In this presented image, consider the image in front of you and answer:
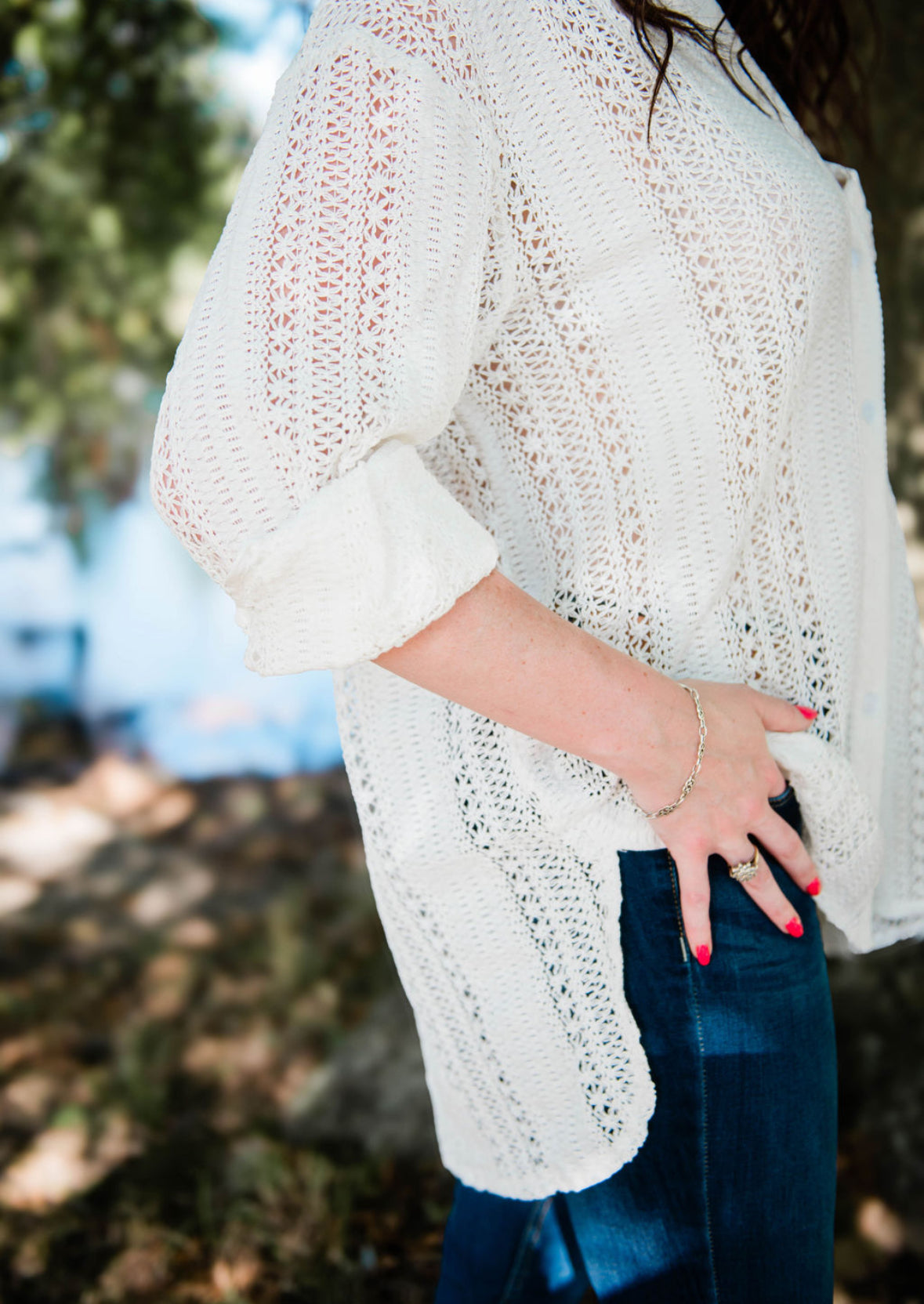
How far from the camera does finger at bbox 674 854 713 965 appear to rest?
0.92 meters

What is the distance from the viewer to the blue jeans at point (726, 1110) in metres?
0.93

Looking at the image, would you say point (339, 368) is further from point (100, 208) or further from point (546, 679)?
point (100, 208)

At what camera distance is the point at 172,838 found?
3920 millimetres

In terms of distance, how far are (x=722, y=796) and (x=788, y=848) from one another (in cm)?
11

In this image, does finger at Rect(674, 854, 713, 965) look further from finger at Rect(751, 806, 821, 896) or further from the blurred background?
the blurred background

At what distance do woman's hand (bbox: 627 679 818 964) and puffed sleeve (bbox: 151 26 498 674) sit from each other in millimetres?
275

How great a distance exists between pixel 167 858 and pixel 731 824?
325 cm

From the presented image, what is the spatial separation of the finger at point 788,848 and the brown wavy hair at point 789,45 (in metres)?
0.68

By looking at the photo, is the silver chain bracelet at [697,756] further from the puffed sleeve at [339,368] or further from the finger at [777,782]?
the puffed sleeve at [339,368]

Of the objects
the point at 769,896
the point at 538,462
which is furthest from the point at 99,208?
the point at 769,896

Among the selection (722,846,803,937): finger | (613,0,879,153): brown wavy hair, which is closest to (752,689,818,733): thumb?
(722,846,803,937): finger

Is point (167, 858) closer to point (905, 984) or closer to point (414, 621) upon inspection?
point (905, 984)

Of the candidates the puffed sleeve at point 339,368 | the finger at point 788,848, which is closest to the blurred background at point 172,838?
the puffed sleeve at point 339,368

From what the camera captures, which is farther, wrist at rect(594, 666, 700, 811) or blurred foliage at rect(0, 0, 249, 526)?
blurred foliage at rect(0, 0, 249, 526)
